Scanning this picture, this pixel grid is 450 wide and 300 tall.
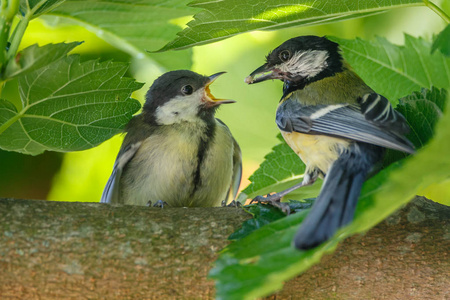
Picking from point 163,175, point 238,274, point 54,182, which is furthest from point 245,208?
point 54,182

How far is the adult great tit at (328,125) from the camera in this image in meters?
1.09

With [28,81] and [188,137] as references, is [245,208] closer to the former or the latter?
[28,81]

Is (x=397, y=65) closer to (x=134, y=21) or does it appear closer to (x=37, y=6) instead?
(x=134, y=21)

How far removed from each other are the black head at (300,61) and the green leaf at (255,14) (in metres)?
0.81

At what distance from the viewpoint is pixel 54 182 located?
8.34 ft

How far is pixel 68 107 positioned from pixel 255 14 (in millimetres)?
636

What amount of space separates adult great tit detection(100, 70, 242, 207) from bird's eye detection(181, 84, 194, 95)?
81 mm

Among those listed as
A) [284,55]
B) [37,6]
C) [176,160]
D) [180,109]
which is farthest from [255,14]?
[180,109]

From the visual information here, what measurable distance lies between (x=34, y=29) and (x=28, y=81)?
3.57 ft

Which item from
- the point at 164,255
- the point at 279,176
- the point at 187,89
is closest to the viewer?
the point at 164,255

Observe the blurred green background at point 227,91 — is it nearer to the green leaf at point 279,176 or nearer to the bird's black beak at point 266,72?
the bird's black beak at point 266,72

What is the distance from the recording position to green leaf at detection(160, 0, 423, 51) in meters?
1.49

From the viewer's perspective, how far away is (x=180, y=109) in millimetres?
2805

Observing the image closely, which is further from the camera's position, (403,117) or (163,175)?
(163,175)
